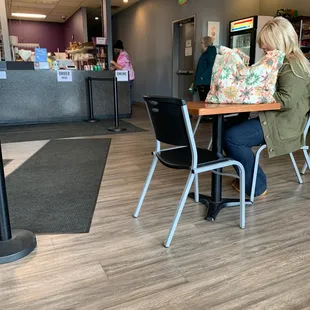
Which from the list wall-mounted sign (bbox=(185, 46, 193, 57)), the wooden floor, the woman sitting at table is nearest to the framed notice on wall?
wall-mounted sign (bbox=(185, 46, 193, 57))

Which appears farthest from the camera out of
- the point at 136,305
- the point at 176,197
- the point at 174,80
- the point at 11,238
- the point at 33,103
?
the point at 174,80

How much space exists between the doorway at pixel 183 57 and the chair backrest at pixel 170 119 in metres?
5.50

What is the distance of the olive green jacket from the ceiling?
751cm

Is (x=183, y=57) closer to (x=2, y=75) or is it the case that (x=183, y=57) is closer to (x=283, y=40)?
(x=2, y=75)

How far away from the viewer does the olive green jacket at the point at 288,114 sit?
1.84 metres

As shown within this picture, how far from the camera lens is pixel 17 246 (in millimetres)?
1530

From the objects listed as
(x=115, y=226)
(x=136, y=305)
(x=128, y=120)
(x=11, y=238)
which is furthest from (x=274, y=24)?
(x=128, y=120)

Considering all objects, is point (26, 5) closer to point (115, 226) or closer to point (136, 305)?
point (115, 226)

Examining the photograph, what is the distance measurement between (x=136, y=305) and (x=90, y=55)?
20.9ft

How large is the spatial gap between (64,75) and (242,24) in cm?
365

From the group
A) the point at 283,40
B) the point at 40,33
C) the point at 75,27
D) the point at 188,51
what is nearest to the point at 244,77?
the point at 283,40

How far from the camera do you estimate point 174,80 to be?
752cm

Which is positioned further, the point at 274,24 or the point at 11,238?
the point at 274,24

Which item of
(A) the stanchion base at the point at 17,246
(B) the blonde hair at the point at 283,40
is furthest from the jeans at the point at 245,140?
(A) the stanchion base at the point at 17,246
